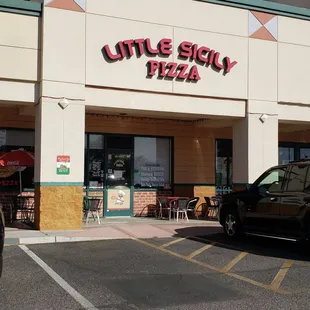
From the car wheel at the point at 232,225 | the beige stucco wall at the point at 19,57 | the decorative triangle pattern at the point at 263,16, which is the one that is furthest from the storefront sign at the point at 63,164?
the decorative triangle pattern at the point at 263,16

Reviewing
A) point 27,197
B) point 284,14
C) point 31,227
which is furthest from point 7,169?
point 284,14

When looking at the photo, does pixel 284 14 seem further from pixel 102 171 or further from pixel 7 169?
pixel 7 169

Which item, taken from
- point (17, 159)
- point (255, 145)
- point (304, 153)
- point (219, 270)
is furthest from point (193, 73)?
point (304, 153)

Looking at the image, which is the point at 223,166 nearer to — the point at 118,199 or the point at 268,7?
the point at 118,199

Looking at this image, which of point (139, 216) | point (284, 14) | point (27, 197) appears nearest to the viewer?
point (27, 197)

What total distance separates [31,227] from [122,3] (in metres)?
6.44

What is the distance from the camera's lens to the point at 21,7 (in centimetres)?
1120

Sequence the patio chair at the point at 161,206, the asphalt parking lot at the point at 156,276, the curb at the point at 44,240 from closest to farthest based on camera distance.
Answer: the asphalt parking lot at the point at 156,276
the curb at the point at 44,240
the patio chair at the point at 161,206

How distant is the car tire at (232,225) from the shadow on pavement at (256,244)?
14cm

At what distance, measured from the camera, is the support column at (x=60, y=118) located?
11.2 meters

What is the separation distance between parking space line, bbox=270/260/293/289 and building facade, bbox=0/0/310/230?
5616 mm

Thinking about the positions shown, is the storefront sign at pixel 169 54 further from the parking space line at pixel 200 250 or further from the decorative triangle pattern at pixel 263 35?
the parking space line at pixel 200 250

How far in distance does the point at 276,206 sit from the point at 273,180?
2.70 ft

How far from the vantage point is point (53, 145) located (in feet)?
36.9
